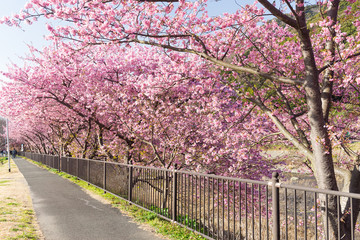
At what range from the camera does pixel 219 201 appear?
9.22 m

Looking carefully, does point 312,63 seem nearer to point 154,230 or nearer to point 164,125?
point 154,230

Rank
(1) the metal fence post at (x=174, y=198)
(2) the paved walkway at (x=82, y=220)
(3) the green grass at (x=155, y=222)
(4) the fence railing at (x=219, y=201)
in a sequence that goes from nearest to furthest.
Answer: (4) the fence railing at (x=219, y=201) → (3) the green grass at (x=155, y=222) → (2) the paved walkway at (x=82, y=220) → (1) the metal fence post at (x=174, y=198)

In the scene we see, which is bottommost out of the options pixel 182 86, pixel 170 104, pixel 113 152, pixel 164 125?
pixel 113 152

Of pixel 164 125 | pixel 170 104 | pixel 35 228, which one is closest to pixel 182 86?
pixel 170 104

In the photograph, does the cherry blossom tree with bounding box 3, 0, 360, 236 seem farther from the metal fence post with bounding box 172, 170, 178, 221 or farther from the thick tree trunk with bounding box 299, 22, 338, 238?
the metal fence post with bounding box 172, 170, 178, 221

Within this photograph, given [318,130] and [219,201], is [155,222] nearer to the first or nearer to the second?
[219,201]

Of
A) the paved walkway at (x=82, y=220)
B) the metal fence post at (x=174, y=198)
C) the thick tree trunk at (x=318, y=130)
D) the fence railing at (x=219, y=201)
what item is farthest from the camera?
the metal fence post at (x=174, y=198)

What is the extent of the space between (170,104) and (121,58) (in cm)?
507

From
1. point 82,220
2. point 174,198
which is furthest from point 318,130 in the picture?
point 82,220

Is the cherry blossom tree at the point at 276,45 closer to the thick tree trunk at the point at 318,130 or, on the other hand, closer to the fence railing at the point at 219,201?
the thick tree trunk at the point at 318,130

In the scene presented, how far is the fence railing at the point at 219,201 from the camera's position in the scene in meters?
4.04

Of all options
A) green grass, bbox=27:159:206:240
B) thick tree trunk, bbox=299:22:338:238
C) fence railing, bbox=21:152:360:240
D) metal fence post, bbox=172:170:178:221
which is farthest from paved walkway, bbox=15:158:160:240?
thick tree trunk, bbox=299:22:338:238

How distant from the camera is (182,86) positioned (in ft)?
34.1

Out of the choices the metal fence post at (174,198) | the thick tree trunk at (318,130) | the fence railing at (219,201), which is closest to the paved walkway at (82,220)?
the metal fence post at (174,198)
